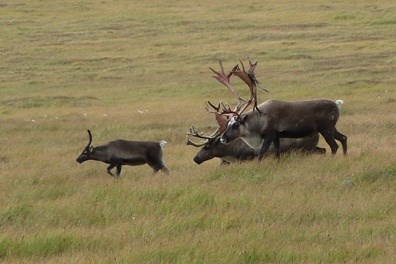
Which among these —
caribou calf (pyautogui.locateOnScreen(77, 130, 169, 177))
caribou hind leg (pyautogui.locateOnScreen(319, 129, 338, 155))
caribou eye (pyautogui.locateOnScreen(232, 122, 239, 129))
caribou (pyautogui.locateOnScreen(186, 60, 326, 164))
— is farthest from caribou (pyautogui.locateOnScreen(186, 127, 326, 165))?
caribou calf (pyautogui.locateOnScreen(77, 130, 169, 177))

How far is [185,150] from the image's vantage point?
16688mm

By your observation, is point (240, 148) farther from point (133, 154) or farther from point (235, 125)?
point (133, 154)

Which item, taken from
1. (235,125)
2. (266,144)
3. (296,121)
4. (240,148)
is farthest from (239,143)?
(296,121)

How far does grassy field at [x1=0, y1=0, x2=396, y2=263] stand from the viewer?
7.40m

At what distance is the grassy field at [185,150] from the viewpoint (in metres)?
7.40

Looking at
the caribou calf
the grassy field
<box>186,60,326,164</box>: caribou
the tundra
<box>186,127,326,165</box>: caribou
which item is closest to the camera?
the grassy field

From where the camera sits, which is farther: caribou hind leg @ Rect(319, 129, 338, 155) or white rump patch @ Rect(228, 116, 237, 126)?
white rump patch @ Rect(228, 116, 237, 126)

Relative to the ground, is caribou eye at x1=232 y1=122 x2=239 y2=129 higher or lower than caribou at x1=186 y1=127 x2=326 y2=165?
higher

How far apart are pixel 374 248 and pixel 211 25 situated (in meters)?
48.1

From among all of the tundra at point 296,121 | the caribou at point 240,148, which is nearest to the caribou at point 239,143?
the caribou at point 240,148

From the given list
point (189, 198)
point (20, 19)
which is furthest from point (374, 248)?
point (20, 19)

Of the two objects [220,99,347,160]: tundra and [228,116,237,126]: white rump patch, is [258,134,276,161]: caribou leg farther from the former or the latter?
[228,116,237,126]: white rump patch

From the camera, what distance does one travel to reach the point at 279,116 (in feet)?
42.7

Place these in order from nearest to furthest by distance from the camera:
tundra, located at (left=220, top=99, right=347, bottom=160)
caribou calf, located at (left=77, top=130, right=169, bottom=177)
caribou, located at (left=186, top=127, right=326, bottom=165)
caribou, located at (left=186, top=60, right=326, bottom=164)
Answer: tundra, located at (left=220, top=99, right=347, bottom=160), caribou, located at (left=186, top=60, right=326, bottom=164), caribou, located at (left=186, top=127, right=326, bottom=165), caribou calf, located at (left=77, top=130, right=169, bottom=177)
